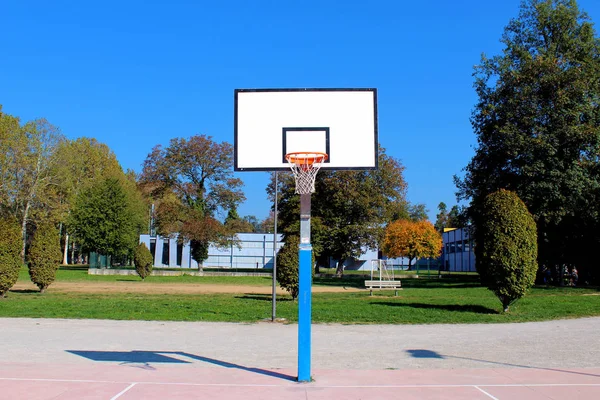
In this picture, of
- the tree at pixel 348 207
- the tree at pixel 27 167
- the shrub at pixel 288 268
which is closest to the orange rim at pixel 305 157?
the shrub at pixel 288 268

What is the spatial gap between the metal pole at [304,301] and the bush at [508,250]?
1104 centimetres

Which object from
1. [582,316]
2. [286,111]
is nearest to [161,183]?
[582,316]

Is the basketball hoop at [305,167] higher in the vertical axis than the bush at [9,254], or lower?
higher

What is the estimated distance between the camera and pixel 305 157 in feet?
31.7

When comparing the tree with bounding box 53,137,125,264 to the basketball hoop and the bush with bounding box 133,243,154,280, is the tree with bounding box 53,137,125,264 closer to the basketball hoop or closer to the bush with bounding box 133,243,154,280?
the bush with bounding box 133,243,154,280

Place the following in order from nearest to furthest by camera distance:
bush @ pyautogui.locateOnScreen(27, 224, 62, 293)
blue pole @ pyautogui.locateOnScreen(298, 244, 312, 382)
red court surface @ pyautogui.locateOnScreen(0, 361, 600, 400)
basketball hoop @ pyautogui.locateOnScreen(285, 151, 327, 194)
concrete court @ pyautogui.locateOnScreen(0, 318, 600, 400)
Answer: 1. red court surface @ pyautogui.locateOnScreen(0, 361, 600, 400)
2. concrete court @ pyautogui.locateOnScreen(0, 318, 600, 400)
3. blue pole @ pyautogui.locateOnScreen(298, 244, 312, 382)
4. basketball hoop @ pyautogui.locateOnScreen(285, 151, 327, 194)
5. bush @ pyautogui.locateOnScreen(27, 224, 62, 293)

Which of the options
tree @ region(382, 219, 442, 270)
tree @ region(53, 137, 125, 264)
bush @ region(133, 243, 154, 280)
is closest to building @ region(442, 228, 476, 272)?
tree @ region(382, 219, 442, 270)

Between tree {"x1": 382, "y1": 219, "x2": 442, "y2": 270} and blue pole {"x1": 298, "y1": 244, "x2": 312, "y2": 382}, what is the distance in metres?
56.4

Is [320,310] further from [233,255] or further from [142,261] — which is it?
[233,255]

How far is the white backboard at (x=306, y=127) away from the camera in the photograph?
9789mm

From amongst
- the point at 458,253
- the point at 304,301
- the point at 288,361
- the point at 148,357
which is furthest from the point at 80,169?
the point at 304,301

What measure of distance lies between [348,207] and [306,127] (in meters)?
45.1

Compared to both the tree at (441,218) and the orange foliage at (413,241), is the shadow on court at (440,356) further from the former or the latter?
the tree at (441,218)

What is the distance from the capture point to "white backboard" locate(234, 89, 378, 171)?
9.79m
